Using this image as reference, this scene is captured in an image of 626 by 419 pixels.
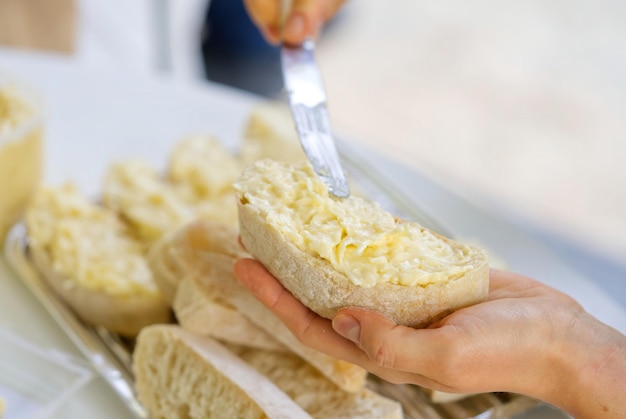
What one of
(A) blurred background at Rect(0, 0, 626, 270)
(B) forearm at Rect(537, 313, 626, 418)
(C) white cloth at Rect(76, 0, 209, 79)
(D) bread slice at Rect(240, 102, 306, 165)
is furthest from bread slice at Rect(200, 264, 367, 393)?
(C) white cloth at Rect(76, 0, 209, 79)

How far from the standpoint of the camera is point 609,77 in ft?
11.3

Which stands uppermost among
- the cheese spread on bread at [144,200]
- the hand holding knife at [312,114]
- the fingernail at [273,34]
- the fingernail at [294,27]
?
the fingernail at [294,27]

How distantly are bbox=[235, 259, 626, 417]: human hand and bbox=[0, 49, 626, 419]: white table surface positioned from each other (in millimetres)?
513

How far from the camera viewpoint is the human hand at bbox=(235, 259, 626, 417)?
2.40 ft

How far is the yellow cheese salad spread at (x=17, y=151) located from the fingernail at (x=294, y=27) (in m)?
0.46

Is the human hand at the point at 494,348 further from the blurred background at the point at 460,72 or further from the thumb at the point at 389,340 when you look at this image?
A: the blurred background at the point at 460,72

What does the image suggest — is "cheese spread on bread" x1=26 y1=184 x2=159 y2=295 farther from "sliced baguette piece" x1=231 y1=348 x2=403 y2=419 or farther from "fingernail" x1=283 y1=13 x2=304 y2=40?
"fingernail" x1=283 y1=13 x2=304 y2=40

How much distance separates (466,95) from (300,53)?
2287 mm

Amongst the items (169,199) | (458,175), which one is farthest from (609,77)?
(169,199)

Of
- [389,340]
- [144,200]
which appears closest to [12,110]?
[144,200]

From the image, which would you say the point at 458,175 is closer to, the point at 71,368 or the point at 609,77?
the point at 609,77

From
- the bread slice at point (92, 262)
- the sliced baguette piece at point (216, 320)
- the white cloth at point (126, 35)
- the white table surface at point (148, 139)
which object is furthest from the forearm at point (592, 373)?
the white cloth at point (126, 35)

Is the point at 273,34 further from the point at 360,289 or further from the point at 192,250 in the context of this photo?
the point at 360,289

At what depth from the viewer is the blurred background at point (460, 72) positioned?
266 cm
